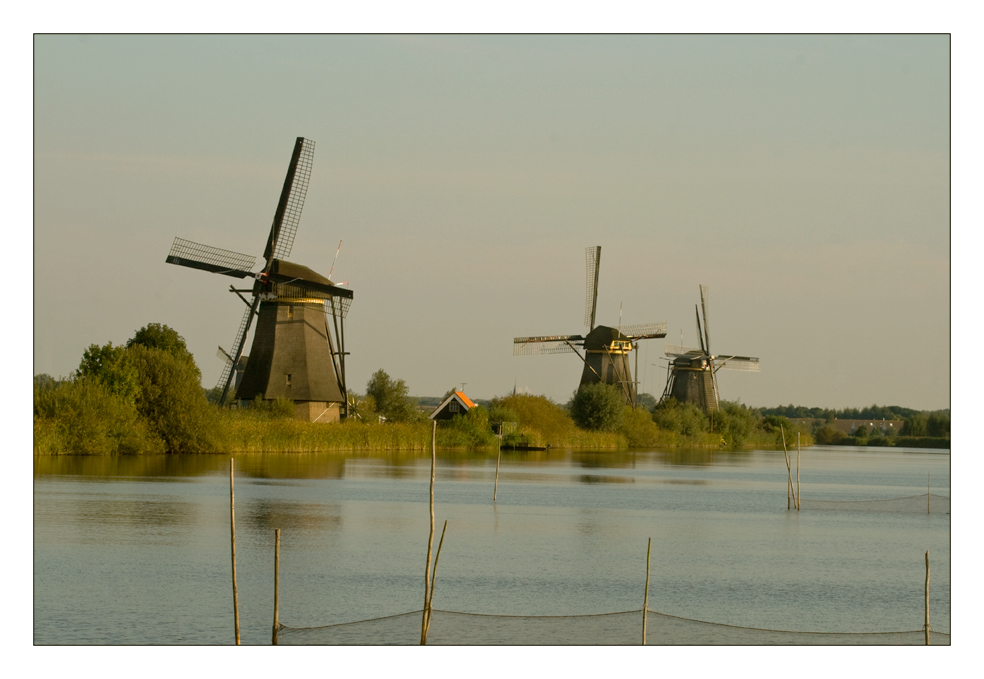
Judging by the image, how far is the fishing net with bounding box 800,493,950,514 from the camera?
3222cm

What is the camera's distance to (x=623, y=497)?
116ft

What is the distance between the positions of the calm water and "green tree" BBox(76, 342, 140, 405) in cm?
562

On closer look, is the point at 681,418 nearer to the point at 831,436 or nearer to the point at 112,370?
the point at 112,370

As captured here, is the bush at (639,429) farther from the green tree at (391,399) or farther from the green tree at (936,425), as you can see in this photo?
the green tree at (936,425)

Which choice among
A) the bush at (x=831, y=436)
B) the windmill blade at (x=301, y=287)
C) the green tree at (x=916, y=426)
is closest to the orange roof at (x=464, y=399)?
the windmill blade at (x=301, y=287)

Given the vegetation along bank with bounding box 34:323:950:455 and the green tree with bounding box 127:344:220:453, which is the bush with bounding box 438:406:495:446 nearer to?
the vegetation along bank with bounding box 34:323:950:455

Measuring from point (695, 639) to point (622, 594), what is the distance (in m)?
4.47

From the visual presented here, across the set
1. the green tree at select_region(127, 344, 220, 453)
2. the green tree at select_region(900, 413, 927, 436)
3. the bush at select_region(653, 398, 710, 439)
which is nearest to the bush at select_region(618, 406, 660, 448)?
the bush at select_region(653, 398, 710, 439)

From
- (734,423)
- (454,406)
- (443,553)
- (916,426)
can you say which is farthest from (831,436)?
(443,553)

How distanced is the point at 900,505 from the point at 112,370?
29.6m

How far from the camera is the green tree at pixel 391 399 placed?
6944 centimetres

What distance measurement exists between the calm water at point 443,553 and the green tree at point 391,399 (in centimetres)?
2985

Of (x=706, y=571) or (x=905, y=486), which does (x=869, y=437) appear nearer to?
(x=905, y=486)

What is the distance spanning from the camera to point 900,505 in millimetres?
32531
